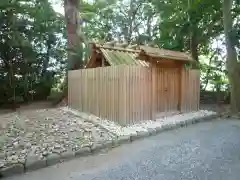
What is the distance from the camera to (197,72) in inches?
423

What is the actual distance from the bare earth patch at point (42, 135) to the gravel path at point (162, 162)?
19.8 inches

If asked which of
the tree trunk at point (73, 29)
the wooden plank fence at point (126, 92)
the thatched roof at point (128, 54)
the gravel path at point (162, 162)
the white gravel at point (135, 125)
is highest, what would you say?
the tree trunk at point (73, 29)

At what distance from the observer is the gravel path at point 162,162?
13.1 ft

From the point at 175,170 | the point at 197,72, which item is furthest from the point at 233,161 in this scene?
the point at 197,72

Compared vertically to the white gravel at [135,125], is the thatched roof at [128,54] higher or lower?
higher

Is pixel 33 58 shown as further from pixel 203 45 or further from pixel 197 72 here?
pixel 203 45

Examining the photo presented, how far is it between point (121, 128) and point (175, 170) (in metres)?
3.02

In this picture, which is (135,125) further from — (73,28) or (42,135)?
(73,28)

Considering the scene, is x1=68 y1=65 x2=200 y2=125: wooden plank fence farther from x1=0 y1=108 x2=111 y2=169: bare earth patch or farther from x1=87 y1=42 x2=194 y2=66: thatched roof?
x1=0 y1=108 x2=111 y2=169: bare earth patch

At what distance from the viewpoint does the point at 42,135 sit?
6016mm

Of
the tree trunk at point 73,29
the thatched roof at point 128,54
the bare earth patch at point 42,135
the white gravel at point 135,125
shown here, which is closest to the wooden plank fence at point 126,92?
the white gravel at point 135,125

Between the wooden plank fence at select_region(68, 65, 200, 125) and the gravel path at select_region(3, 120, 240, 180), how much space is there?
4.77 feet

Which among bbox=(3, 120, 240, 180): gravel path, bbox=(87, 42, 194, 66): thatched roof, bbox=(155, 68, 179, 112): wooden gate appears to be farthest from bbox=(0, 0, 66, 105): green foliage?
bbox=(3, 120, 240, 180): gravel path

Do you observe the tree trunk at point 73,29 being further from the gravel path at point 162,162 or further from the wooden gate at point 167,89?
the gravel path at point 162,162
